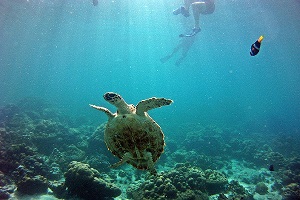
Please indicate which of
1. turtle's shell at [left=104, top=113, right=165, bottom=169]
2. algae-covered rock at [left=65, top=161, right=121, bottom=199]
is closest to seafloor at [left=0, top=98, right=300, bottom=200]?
algae-covered rock at [left=65, top=161, right=121, bottom=199]

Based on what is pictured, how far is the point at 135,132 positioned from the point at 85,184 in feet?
11.8

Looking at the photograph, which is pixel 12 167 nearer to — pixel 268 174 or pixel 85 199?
pixel 85 199

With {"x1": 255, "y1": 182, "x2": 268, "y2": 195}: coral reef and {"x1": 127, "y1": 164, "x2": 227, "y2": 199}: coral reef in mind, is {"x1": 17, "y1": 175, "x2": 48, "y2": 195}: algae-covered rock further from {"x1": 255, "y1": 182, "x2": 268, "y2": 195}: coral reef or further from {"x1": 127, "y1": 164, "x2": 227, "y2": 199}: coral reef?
{"x1": 255, "y1": 182, "x2": 268, "y2": 195}: coral reef

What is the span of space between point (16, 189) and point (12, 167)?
169cm

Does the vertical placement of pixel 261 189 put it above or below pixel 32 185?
above

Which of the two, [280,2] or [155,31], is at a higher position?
[155,31]

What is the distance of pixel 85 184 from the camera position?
21.3 ft

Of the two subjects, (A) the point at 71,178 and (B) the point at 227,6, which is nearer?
(A) the point at 71,178

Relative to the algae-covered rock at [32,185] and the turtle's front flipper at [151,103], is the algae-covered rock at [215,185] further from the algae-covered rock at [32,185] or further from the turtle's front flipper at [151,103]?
the algae-covered rock at [32,185]

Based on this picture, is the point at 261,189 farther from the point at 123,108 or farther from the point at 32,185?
the point at 32,185

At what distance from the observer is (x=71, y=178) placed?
660cm

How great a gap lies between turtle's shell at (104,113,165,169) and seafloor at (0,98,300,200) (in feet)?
8.23

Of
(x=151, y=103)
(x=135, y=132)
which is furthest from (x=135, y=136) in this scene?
(x=151, y=103)

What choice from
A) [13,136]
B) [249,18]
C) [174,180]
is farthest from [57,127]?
[249,18]
